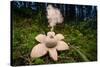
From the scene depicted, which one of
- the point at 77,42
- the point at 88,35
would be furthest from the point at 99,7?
the point at 77,42

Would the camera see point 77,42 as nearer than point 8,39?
No

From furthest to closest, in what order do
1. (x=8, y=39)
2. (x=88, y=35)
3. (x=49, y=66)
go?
1. (x=88, y=35)
2. (x=49, y=66)
3. (x=8, y=39)

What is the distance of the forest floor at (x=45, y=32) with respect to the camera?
2244mm

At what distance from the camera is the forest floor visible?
7.36ft

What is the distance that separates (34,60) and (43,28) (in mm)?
394

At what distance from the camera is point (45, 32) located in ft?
7.78

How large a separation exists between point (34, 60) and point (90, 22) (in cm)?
89

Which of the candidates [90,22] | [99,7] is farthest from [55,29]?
[99,7]

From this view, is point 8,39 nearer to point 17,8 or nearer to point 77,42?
point 17,8

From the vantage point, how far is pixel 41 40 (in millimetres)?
2355

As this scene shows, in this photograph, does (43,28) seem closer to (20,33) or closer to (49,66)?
(20,33)

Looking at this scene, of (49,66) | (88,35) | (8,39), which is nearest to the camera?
(8,39)

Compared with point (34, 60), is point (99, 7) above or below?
above

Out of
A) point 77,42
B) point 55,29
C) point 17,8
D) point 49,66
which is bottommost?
point 49,66
